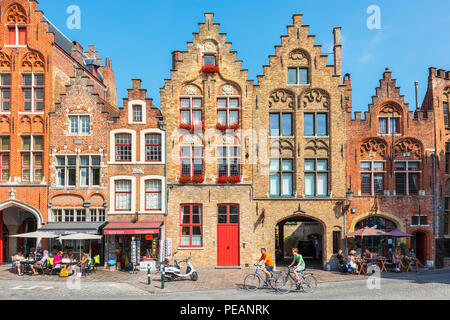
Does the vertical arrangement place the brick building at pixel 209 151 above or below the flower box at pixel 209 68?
below

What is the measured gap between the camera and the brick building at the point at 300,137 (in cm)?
2294

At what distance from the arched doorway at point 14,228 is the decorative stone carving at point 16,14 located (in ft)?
37.1

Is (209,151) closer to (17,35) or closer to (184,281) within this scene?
(184,281)

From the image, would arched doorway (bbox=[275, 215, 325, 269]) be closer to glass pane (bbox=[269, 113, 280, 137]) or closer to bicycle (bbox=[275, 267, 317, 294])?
glass pane (bbox=[269, 113, 280, 137])

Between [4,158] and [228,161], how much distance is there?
44.5 ft

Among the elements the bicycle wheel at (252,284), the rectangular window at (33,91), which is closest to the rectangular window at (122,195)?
the rectangular window at (33,91)

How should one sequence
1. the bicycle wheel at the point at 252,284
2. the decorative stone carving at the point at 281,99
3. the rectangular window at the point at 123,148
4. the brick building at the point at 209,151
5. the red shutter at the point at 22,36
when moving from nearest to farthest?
1. the bicycle wheel at the point at 252,284
2. the brick building at the point at 209,151
3. the rectangular window at the point at 123,148
4. the decorative stone carving at the point at 281,99
5. the red shutter at the point at 22,36

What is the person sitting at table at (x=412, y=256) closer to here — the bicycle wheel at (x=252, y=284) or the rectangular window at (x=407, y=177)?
the rectangular window at (x=407, y=177)

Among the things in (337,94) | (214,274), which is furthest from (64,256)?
(337,94)

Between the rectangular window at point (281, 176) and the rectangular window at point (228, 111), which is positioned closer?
the rectangular window at point (281, 176)

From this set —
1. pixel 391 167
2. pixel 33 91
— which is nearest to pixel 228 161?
pixel 391 167

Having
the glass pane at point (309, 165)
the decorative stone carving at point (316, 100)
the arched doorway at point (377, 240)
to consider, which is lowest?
the arched doorway at point (377, 240)

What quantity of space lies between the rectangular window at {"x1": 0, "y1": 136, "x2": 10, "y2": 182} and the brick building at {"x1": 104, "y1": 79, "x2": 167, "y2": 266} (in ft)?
20.6

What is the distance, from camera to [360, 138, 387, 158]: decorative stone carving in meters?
23.6
